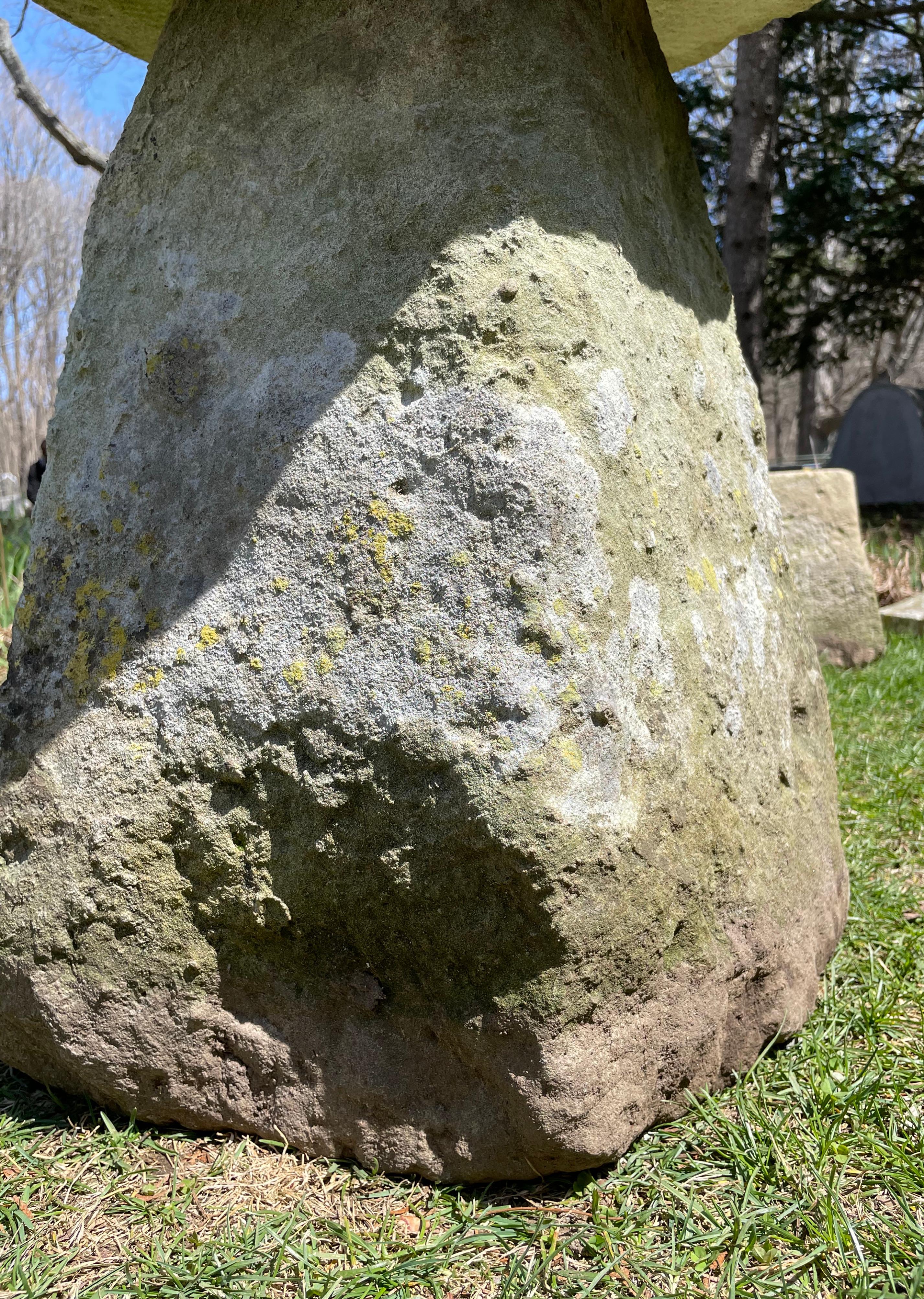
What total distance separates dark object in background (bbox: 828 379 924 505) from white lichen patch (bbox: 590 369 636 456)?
8495mm

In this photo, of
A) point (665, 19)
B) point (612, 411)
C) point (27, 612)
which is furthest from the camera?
point (665, 19)

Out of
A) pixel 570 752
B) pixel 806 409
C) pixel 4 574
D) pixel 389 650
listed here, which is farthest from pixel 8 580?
pixel 806 409

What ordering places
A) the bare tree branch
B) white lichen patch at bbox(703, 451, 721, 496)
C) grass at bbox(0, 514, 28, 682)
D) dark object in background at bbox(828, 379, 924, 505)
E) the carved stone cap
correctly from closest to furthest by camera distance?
white lichen patch at bbox(703, 451, 721, 496)
the carved stone cap
grass at bbox(0, 514, 28, 682)
the bare tree branch
dark object in background at bbox(828, 379, 924, 505)

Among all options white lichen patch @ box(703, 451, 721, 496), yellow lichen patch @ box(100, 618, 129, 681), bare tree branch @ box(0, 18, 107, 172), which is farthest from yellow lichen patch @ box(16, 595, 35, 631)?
bare tree branch @ box(0, 18, 107, 172)

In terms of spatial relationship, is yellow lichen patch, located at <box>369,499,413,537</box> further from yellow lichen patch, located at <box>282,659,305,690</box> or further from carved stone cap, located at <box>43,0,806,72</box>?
carved stone cap, located at <box>43,0,806,72</box>

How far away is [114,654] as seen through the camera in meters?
1.79

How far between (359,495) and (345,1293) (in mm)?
1215

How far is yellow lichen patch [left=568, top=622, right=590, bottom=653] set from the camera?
1.61m

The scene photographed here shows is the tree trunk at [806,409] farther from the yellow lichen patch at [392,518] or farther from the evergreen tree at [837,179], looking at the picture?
the yellow lichen patch at [392,518]

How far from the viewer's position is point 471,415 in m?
1.66

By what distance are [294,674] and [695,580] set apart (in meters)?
0.77

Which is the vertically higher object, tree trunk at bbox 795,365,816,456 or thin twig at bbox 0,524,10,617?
tree trunk at bbox 795,365,816,456

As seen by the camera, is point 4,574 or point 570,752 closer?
point 570,752

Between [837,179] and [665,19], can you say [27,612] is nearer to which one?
[665,19]
